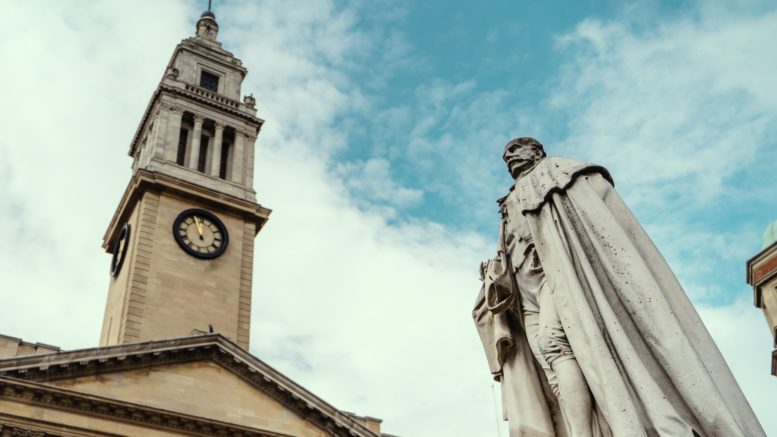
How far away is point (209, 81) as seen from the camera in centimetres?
4438

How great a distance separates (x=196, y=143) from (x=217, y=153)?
1178 mm

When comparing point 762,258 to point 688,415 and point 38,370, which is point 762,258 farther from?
point 688,415

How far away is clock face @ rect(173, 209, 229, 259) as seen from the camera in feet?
118

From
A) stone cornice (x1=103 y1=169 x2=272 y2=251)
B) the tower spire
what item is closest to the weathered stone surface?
stone cornice (x1=103 y1=169 x2=272 y2=251)

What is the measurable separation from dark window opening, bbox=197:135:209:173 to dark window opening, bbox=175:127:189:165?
799 millimetres

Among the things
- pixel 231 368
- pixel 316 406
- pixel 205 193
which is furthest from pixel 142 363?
pixel 205 193

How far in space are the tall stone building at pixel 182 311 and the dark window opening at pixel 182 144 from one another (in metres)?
0.09

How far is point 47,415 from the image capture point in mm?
23953

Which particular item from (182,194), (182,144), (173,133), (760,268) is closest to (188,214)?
(182,194)

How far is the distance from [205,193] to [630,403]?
34.8m

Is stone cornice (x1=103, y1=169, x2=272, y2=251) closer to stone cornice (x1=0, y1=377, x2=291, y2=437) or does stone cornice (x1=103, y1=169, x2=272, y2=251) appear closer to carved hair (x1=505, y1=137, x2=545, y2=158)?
stone cornice (x1=0, y1=377, x2=291, y2=437)

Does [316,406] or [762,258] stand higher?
[762,258]

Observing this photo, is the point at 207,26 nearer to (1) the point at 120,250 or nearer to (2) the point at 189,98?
(2) the point at 189,98

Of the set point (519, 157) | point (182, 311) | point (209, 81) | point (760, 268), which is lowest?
point (519, 157)
